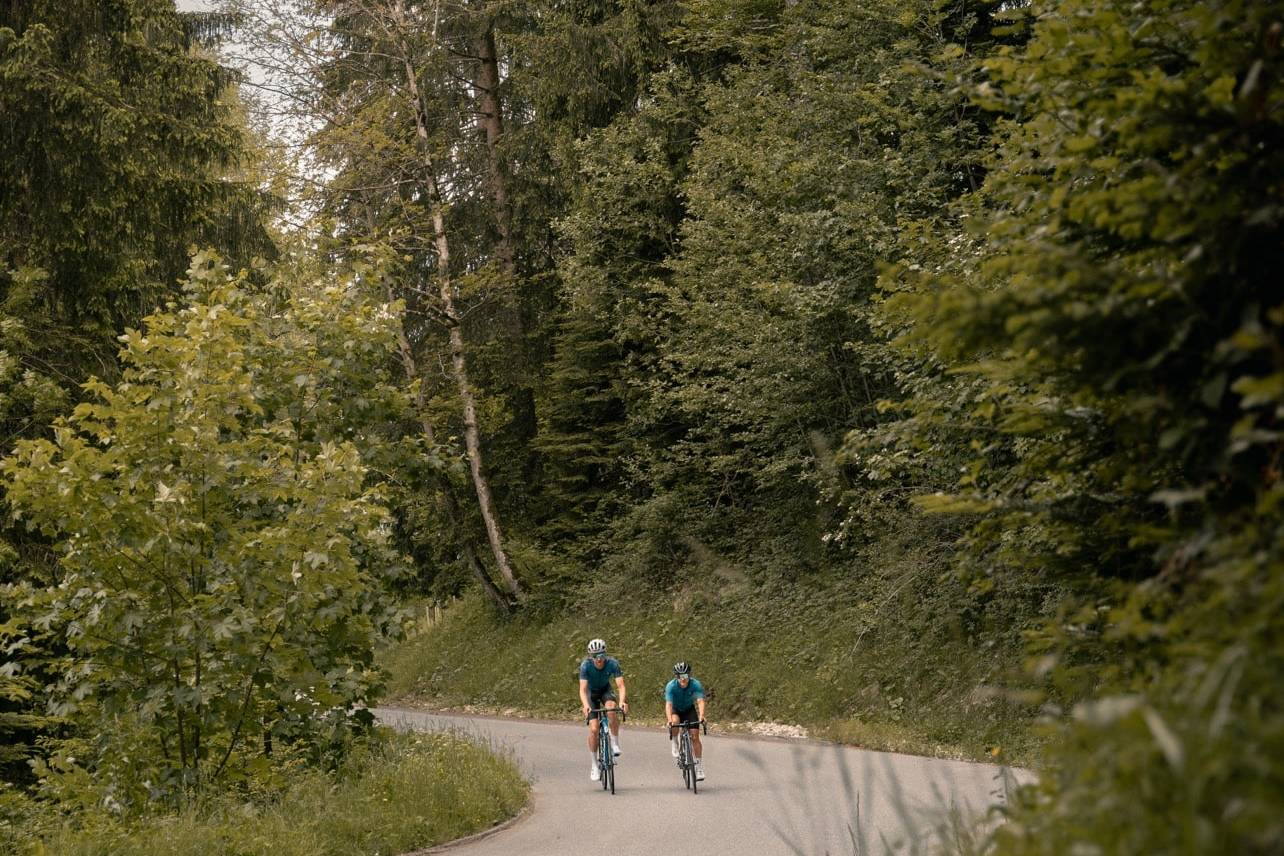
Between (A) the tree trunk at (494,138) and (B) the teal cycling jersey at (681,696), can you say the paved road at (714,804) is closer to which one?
(B) the teal cycling jersey at (681,696)

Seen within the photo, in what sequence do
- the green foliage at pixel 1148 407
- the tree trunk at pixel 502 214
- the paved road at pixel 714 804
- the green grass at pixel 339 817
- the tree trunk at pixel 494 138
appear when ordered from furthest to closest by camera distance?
the tree trunk at pixel 494 138 < the tree trunk at pixel 502 214 < the paved road at pixel 714 804 < the green grass at pixel 339 817 < the green foliage at pixel 1148 407

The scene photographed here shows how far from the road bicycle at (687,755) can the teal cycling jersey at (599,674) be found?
1697 millimetres

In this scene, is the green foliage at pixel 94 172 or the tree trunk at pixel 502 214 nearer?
the green foliage at pixel 94 172

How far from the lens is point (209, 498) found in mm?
11367

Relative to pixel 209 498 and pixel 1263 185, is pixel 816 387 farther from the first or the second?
pixel 1263 185

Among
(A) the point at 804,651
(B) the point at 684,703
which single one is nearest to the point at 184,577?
(B) the point at 684,703

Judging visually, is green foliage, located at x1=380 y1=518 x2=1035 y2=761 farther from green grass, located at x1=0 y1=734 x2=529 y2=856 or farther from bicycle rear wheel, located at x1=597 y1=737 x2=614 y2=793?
bicycle rear wheel, located at x1=597 y1=737 x2=614 y2=793

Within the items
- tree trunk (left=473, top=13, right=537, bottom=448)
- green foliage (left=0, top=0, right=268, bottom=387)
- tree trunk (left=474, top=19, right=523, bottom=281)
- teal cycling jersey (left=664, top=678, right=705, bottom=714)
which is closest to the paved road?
teal cycling jersey (left=664, top=678, right=705, bottom=714)

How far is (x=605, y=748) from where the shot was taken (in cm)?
1459

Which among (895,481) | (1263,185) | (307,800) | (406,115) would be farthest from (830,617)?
(1263,185)

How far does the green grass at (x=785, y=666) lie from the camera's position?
56.6 ft

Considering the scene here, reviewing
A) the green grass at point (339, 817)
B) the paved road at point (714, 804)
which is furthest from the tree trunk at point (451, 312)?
the green grass at point (339, 817)

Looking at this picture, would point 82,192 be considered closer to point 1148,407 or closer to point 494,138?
point 1148,407

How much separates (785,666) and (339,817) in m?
12.1
